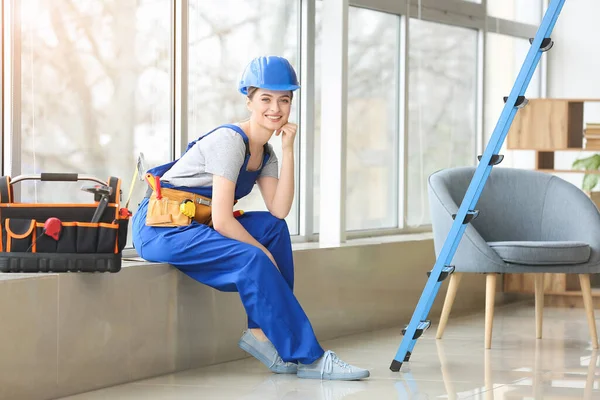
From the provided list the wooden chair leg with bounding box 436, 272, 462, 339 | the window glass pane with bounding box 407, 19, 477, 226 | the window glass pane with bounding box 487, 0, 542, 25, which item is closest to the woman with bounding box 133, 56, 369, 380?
the wooden chair leg with bounding box 436, 272, 462, 339

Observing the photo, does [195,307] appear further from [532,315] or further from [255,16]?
[532,315]

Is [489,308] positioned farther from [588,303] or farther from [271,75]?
[271,75]

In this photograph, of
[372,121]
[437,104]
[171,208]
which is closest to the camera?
[171,208]

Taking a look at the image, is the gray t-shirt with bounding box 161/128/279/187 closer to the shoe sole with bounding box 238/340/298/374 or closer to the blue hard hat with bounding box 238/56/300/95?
the blue hard hat with bounding box 238/56/300/95

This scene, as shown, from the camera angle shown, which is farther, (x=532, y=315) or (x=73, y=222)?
(x=532, y=315)

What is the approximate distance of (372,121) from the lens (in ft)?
19.0

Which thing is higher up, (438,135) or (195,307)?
(438,135)

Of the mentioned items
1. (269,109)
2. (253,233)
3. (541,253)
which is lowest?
(541,253)

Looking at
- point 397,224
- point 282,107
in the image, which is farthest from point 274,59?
point 397,224

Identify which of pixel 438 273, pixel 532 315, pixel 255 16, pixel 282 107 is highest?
pixel 255 16

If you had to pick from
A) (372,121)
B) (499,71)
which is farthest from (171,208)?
(499,71)

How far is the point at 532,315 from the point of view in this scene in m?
5.77

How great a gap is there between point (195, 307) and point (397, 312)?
5.41ft

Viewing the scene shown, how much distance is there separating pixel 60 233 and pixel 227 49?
1.68 meters
